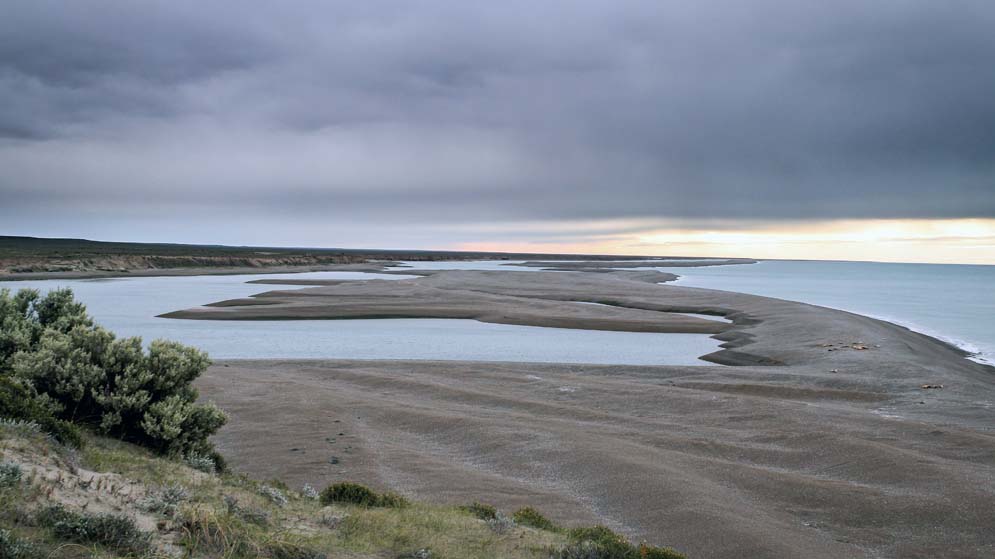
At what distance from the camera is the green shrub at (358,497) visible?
30.5ft

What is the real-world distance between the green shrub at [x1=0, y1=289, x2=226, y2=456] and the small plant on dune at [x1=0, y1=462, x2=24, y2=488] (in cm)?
332

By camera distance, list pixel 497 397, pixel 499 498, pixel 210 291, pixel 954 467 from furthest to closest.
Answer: pixel 210 291
pixel 497 397
pixel 954 467
pixel 499 498

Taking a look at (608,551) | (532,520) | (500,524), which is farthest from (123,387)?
(608,551)

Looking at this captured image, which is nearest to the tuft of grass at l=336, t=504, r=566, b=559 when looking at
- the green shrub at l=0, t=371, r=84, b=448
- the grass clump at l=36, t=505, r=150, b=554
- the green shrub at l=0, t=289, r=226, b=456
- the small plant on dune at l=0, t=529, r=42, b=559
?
the grass clump at l=36, t=505, r=150, b=554

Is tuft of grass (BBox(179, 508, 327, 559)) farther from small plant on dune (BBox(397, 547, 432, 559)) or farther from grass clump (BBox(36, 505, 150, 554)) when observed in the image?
small plant on dune (BBox(397, 547, 432, 559))

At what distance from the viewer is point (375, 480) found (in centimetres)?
1144

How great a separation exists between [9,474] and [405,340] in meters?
24.9

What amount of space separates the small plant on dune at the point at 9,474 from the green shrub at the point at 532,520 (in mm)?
5213

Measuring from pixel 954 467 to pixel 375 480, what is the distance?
9.58m

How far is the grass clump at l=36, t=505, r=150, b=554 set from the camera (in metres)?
5.96

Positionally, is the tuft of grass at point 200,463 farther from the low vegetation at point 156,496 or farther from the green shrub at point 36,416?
the green shrub at point 36,416

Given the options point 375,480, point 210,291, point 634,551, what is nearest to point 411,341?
point 375,480

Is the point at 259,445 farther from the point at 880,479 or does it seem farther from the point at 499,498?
the point at 880,479

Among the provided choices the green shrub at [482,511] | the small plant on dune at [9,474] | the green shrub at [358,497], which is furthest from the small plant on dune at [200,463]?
the green shrub at [482,511]
